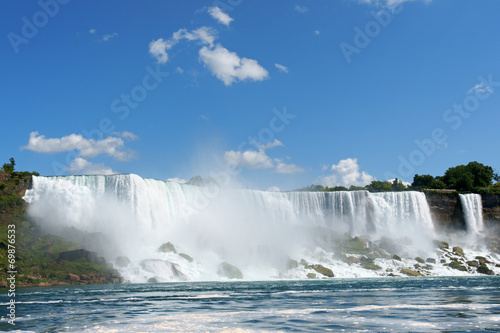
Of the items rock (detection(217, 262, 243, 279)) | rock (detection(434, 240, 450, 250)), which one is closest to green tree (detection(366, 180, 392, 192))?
rock (detection(434, 240, 450, 250))

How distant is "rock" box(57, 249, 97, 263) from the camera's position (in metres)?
41.7

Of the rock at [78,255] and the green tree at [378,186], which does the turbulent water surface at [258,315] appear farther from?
the green tree at [378,186]

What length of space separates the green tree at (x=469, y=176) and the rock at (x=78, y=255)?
240 feet

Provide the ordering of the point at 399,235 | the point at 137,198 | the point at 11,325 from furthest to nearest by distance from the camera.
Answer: the point at 399,235, the point at 137,198, the point at 11,325

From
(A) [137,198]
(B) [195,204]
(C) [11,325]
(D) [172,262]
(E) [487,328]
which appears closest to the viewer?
(E) [487,328]

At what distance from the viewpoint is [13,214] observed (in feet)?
154

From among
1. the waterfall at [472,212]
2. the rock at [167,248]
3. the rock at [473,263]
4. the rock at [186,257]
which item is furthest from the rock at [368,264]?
the waterfall at [472,212]

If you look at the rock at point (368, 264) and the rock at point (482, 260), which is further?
the rock at point (482, 260)

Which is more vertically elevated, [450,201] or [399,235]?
[450,201]

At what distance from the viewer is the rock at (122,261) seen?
4309 centimetres

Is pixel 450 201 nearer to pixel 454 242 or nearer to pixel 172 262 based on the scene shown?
pixel 454 242

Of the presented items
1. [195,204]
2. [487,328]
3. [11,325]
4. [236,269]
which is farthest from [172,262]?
[487,328]

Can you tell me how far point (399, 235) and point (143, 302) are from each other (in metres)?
55.4

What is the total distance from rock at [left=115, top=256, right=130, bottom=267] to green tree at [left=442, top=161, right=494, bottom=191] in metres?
70.1
